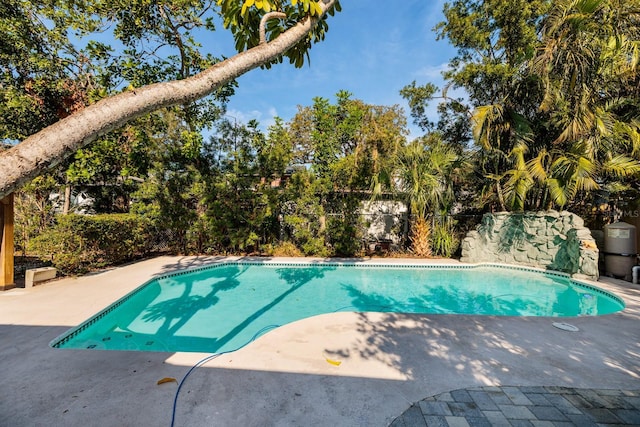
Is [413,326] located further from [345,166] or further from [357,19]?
[357,19]

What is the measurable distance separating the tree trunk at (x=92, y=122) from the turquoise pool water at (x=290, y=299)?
379 centimetres

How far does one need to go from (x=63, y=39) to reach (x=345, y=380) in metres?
12.0

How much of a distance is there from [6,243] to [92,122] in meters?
6.74

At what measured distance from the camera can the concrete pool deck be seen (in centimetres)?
225

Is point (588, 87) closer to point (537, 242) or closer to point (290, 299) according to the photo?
point (537, 242)

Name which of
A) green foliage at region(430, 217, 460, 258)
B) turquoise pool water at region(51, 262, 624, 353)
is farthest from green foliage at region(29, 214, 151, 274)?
green foliage at region(430, 217, 460, 258)

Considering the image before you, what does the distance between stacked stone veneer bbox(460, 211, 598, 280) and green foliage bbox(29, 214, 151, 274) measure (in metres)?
10.9

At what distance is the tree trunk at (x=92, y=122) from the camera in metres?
0.97

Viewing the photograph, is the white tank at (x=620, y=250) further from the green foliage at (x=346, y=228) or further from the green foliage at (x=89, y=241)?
the green foliage at (x=89, y=241)

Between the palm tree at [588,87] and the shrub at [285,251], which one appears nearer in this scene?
the palm tree at [588,87]

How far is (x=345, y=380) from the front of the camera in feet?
8.75

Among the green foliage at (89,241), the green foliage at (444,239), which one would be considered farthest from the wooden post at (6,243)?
the green foliage at (444,239)

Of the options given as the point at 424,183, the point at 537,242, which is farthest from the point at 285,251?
the point at 537,242

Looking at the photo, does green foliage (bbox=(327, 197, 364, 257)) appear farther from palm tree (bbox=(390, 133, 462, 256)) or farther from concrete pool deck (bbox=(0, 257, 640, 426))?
concrete pool deck (bbox=(0, 257, 640, 426))
